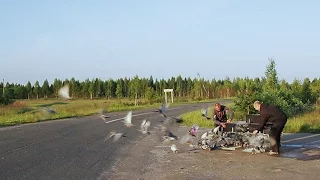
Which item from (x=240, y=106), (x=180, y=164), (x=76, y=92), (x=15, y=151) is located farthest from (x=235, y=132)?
(x=76, y=92)

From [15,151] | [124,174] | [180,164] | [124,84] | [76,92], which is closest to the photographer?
[124,174]

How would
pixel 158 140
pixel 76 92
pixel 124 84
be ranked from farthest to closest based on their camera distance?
1. pixel 124 84
2. pixel 76 92
3. pixel 158 140

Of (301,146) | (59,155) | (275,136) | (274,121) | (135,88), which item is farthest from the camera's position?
(135,88)

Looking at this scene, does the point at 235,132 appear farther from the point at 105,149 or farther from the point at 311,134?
the point at 311,134

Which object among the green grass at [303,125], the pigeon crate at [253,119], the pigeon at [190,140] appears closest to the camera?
the pigeon crate at [253,119]

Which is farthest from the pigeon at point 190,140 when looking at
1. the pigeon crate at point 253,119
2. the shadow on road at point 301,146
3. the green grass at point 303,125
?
the green grass at point 303,125

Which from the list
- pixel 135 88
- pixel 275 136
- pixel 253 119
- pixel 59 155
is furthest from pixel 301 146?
pixel 135 88

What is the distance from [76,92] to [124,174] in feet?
247

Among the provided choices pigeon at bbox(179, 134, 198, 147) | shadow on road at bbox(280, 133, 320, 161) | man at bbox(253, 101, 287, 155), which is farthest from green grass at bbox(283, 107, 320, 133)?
man at bbox(253, 101, 287, 155)

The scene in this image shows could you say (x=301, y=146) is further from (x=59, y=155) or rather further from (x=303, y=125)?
(x=59, y=155)

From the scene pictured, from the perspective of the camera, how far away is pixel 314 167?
993 cm

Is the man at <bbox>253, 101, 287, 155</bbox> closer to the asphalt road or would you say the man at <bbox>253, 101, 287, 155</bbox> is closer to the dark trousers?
the dark trousers

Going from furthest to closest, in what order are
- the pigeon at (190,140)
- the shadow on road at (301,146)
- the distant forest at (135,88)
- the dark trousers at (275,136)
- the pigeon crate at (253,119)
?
the distant forest at (135,88)
the pigeon at (190,140)
the pigeon crate at (253,119)
the dark trousers at (275,136)
the shadow on road at (301,146)

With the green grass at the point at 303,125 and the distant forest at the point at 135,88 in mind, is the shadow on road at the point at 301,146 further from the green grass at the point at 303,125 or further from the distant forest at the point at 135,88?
the distant forest at the point at 135,88
